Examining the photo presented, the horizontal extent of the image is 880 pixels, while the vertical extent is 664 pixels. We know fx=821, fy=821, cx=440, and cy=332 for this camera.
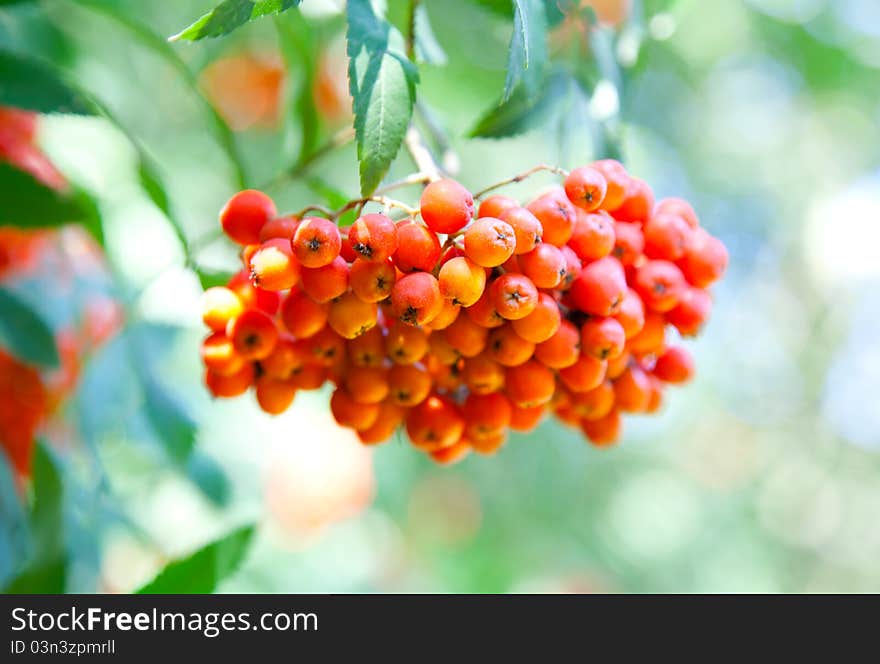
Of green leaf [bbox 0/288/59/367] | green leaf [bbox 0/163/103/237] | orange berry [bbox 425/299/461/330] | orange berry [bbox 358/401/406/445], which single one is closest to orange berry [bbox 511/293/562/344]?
orange berry [bbox 425/299/461/330]

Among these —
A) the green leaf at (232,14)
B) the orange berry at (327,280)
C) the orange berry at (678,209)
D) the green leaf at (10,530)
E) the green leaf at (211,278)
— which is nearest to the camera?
the green leaf at (232,14)

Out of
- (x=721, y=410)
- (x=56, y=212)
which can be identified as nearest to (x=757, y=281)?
(x=721, y=410)

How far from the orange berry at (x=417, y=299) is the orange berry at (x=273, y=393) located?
36 cm

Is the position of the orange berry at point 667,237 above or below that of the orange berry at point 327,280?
above

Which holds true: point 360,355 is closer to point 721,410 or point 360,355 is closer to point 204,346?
point 204,346

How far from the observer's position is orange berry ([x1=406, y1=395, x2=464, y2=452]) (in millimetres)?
1479

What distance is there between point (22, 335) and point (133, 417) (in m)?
0.44

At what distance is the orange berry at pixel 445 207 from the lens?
48.9 inches

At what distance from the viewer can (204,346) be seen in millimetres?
1443

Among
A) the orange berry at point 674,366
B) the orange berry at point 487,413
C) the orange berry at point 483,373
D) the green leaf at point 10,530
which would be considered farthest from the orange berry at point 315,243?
the green leaf at point 10,530

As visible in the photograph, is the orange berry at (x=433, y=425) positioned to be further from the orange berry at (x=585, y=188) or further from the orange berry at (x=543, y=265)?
the orange berry at (x=585, y=188)

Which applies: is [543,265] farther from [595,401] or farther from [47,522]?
[47,522]

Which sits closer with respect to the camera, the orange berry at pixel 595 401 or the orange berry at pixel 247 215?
the orange berry at pixel 247 215

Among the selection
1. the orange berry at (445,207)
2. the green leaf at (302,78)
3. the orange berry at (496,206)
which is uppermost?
the green leaf at (302,78)
